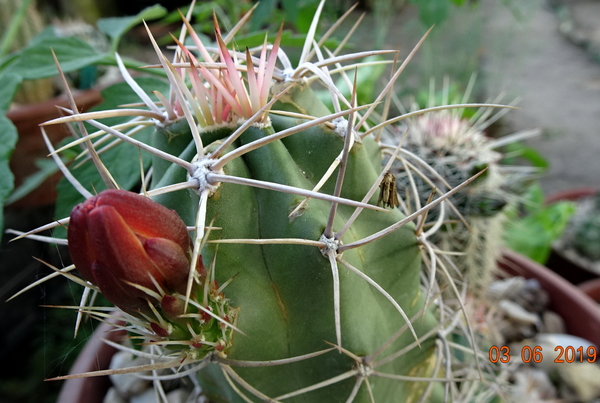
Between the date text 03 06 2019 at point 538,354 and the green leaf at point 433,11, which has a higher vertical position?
the green leaf at point 433,11

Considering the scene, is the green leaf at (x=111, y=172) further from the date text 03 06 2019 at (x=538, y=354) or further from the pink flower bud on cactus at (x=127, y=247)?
the date text 03 06 2019 at (x=538, y=354)

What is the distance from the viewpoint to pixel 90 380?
0.69 metres

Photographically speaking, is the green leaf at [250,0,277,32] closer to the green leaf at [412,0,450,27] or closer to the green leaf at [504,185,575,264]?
the green leaf at [412,0,450,27]

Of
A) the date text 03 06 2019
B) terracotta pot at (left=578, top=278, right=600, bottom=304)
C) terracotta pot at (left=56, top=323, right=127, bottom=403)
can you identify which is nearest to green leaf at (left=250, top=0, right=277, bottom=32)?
terracotta pot at (left=56, top=323, right=127, bottom=403)

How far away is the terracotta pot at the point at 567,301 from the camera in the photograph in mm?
911

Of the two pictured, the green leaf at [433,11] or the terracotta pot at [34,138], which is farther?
the terracotta pot at [34,138]

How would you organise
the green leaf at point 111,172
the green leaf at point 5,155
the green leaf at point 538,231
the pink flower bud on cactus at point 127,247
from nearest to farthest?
the pink flower bud on cactus at point 127,247 → the green leaf at point 5,155 → the green leaf at point 111,172 → the green leaf at point 538,231

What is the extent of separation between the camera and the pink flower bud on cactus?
0.85 ft

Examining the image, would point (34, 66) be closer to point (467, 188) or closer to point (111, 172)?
point (111, 172)

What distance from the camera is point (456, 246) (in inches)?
33.7

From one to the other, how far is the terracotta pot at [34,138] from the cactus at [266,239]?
2.76 ft

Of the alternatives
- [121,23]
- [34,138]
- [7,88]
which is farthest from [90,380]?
[34,138]

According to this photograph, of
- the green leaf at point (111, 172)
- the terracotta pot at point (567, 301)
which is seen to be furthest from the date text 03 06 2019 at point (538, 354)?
the green leaf at point (111, 172)

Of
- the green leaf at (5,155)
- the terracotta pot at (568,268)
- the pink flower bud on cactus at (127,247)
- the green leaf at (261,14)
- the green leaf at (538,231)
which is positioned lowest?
the terracotta pot at (568,268)
